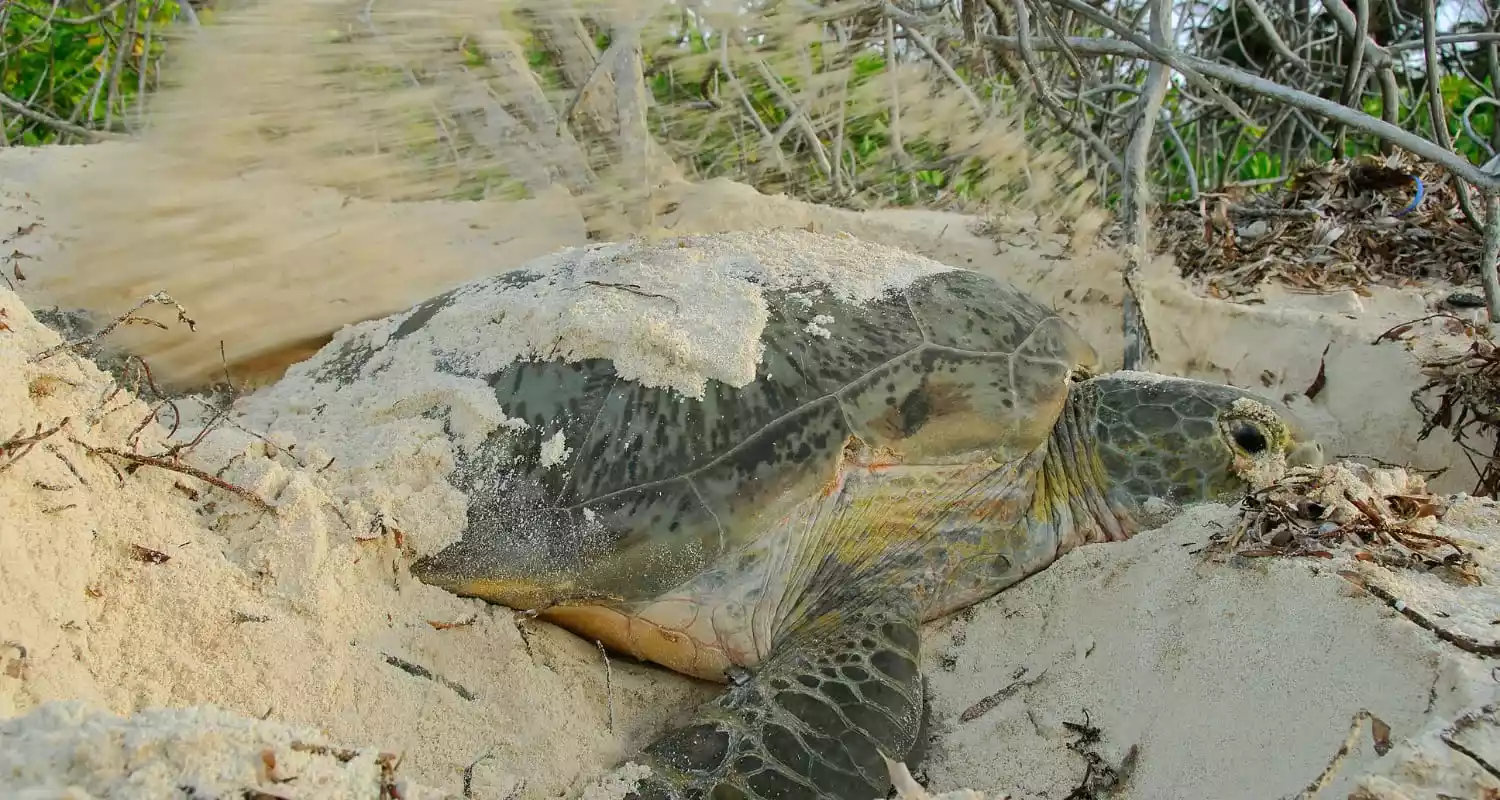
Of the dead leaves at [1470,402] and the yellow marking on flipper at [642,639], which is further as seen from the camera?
the dead leaves at [1470,402]

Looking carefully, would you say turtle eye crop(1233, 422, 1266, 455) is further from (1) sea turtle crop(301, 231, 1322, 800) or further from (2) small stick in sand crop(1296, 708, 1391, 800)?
(2) small stick in sand crop(1296, 708, 1391, 800)

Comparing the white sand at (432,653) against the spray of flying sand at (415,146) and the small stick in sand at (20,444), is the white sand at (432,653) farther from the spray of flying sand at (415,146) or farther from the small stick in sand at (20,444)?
the spray of flying sand at (415,146)

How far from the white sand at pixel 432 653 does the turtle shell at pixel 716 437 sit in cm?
11

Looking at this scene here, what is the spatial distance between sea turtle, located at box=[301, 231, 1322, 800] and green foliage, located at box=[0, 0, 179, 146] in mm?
3567

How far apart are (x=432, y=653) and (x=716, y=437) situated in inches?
21.6

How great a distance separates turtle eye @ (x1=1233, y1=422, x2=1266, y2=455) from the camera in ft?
5.65

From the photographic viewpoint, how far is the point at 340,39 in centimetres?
204

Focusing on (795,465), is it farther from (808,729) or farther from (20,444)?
(20,444)

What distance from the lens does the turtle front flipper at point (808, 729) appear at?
119 cm

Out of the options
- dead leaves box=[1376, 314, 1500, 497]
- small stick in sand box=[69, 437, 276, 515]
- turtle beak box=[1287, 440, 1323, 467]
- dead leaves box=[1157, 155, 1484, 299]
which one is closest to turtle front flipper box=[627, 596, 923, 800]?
small stick in sand box=[69, 437, 276, 515]

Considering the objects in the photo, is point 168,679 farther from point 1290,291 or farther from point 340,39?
point 1290,291

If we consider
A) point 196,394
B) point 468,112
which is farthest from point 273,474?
point 468,112

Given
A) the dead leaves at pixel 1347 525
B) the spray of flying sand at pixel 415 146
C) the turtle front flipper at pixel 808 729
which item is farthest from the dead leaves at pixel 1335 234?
the turtle front flipper at pixel 808 729

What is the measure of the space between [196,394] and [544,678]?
1.17 meters
